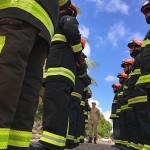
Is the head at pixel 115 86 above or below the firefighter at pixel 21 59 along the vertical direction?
above

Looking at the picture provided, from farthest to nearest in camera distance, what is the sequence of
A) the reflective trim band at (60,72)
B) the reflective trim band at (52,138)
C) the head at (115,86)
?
the head at (115,86)
the reflective trim band at (60,72)
the reflective trim band at (52,138)

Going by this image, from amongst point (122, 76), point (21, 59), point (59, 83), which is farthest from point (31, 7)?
point (122, 76)

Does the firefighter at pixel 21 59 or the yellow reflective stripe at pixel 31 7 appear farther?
the yellow reflective stripe at pixel 31 7

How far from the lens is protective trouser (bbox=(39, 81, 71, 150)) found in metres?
3.71

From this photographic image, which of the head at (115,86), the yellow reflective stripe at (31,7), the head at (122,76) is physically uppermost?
the head at (115,86)

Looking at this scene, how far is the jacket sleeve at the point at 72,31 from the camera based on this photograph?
4273 mm

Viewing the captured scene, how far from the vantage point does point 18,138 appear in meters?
2.34

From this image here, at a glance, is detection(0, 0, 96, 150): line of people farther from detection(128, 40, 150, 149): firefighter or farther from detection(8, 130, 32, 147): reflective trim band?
detection(128, 40, 150, 149): firefighter

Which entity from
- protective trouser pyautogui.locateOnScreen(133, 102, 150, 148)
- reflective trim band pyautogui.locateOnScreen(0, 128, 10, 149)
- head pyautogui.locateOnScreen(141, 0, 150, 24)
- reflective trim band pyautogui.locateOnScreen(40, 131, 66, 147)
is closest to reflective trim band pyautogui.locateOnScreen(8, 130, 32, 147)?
reflective trim band pyautogui.locateOnScreen(0, 128, 10, 149)

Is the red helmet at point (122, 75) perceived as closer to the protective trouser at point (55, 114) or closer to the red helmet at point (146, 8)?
the red helmet at point (146, 8)

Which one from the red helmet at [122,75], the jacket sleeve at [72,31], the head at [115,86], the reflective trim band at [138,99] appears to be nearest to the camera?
the jacket sleeve at [72,31]

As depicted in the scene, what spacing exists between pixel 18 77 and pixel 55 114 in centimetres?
184

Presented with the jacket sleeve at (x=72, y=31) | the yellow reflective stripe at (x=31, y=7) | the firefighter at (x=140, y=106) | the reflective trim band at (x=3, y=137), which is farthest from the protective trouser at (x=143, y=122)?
the reflective trim band at (x=3, y=137)

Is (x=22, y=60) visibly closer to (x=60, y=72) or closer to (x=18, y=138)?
(x=18, y=138)
